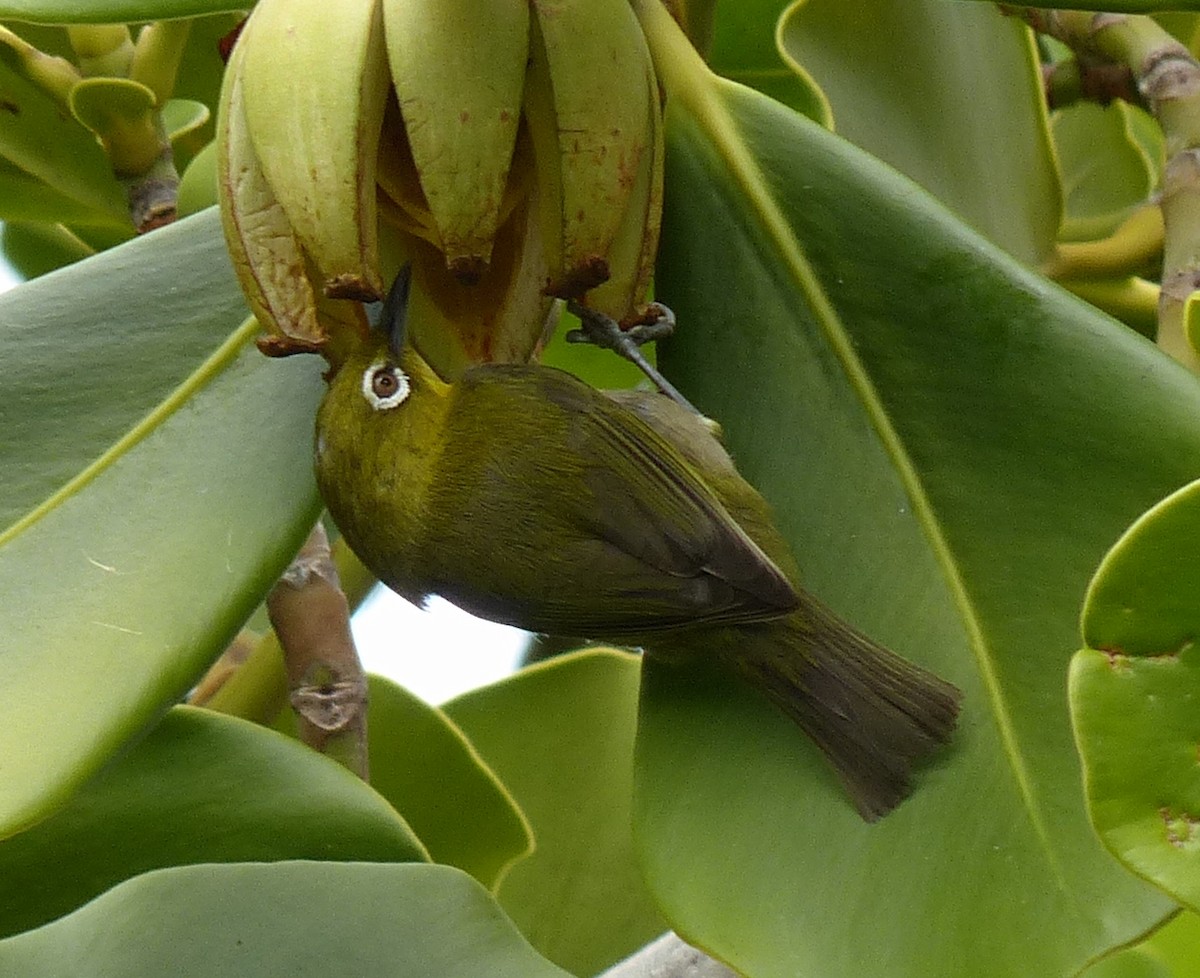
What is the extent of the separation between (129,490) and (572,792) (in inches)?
31.8

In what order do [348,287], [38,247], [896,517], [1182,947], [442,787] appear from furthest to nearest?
[38,247], [442,787], [1182,947], [896,517], [348,287]

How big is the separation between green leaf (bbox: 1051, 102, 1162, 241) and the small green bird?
102 cm

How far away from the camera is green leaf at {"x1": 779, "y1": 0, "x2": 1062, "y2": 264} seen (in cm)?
184

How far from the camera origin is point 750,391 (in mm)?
1515

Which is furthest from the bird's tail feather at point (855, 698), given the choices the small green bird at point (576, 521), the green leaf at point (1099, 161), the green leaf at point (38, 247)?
the green leaf at point (38, 247)

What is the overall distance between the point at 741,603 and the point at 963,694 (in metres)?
0.36

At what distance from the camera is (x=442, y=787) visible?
190 centimetres

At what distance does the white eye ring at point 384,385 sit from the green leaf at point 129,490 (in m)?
0.09

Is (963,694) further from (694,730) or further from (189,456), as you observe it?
(189,456)

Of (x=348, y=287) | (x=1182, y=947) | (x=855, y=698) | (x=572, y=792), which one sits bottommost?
(x=572, y=792)

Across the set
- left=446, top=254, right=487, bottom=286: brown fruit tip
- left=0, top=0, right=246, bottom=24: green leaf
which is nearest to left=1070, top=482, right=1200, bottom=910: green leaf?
left=446, top=254, right=487, bottom=286: brown fruit tip

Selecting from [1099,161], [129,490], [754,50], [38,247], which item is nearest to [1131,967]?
[129,490]

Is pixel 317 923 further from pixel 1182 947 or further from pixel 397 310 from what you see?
pixel 1182 947

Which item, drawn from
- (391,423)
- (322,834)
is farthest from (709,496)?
(322,834)
